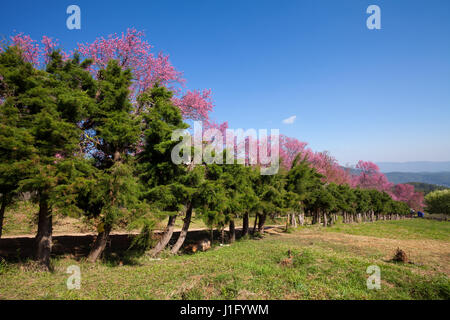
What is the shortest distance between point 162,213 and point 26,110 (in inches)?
270

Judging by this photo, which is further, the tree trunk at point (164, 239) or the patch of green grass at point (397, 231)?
the patch of green grass at point (397, 231)

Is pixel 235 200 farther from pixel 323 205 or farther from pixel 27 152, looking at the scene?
pixel 323 205

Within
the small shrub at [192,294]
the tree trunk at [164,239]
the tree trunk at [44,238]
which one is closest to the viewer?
the small shrub at [192,294]

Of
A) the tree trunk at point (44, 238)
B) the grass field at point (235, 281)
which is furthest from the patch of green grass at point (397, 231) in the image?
the tree trunk at point (44, 238)

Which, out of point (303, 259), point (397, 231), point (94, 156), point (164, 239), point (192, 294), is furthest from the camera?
point (397, 231)

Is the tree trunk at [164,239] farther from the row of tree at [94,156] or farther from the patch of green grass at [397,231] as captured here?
the patch of green grass at [397,231]

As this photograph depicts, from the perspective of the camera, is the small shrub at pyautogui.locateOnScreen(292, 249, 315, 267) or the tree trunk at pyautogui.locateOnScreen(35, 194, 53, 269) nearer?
the small shrub at pyautogui.locateOnScreen(292, 249, 315, 267)

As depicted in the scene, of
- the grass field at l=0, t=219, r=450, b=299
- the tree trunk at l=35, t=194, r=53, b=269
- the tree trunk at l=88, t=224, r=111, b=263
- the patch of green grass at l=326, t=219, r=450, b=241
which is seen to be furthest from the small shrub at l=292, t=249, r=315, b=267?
the patch of green grass at l=326, t=219, r=450, b=241

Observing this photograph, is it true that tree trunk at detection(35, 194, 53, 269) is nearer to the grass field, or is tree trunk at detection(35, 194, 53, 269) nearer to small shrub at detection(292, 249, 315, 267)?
the grass field

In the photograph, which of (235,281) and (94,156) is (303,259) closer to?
(235,281)

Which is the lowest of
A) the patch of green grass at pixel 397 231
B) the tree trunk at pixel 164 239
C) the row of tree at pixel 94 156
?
the patch of green grass at pixel 397 231

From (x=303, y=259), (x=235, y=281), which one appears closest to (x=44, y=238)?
(x=235, y=281)

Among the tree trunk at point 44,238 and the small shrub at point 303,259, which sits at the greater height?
the tree trunk at point 44,238
